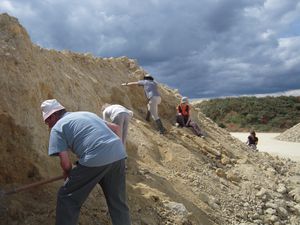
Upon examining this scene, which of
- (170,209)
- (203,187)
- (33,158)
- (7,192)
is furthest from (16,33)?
(203,187)

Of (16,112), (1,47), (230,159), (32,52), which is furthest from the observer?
(230,159)

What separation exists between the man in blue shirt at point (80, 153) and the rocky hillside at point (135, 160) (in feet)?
2.62

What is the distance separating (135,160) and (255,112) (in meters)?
41.7

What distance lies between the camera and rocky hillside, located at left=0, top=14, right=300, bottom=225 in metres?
6.26

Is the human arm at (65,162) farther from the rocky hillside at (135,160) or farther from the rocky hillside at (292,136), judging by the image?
the rocky hillside at (292,136)

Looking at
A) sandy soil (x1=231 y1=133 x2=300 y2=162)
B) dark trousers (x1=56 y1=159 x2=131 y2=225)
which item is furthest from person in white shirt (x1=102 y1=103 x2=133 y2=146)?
sandy soil (x1=231 y1=133 x2=300 y2=162)

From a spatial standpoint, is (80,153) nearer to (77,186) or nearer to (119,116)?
(77,186)

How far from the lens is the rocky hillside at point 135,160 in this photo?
20.5 feet

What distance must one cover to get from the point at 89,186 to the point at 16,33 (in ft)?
10.7

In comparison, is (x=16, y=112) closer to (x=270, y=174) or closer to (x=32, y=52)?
(x=32, y=52)

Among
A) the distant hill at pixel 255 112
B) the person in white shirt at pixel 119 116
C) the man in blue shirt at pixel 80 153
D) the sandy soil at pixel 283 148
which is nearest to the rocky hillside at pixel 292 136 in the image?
the sandy soil at pixel 283 148

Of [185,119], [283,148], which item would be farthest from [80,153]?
[283,148]

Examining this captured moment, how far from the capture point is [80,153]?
5055 millimetres

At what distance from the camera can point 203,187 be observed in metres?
9.19
